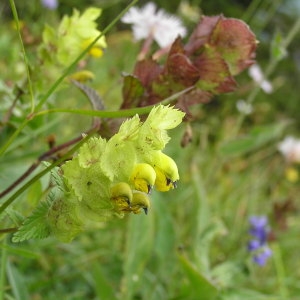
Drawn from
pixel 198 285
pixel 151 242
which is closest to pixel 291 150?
pixel 151 242

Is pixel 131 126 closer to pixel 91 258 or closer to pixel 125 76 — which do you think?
pixel 125 76

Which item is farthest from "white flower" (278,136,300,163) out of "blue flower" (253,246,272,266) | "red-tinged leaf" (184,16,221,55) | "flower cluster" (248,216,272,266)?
"red-tinged leaf" (184,16,221,55)

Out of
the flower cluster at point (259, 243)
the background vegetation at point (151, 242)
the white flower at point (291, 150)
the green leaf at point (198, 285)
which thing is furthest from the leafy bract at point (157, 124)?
the white flower at point (291, 150)

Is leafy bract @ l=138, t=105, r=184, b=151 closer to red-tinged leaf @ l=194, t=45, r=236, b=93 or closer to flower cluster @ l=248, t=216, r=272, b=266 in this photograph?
red-tinged leaf @ l=194, t=45, r=236, b=93

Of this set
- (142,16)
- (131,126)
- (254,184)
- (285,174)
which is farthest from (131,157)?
(285,174)

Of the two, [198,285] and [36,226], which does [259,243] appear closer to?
[198,285]
